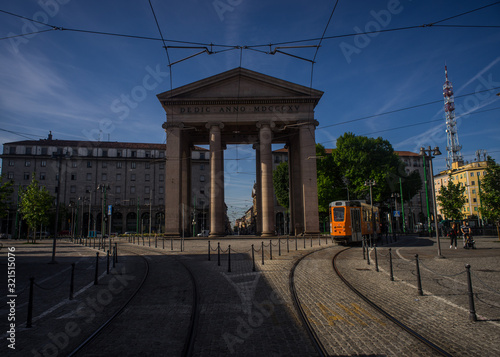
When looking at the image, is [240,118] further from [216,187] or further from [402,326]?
[402,326]

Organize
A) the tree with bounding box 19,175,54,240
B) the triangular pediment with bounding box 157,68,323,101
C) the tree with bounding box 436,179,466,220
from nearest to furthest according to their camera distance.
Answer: the tree with bounding box 19,175,54,240, the triangular pediment with bounding box 157,68,323,101, the tree with bounding box 436,179,466,220

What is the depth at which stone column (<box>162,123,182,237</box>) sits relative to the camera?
38500 mm

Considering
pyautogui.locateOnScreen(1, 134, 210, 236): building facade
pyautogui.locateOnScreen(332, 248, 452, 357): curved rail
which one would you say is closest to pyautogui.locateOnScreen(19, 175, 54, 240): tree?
pyautogui.locateOnScreen(332, 248, 452, 357): curved rail

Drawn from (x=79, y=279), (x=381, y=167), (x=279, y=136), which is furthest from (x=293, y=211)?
(x=79, y=279)

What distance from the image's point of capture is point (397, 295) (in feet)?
31.0

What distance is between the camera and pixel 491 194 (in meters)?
30.6

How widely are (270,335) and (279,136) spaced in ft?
134

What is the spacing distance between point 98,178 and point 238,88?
54.9 m

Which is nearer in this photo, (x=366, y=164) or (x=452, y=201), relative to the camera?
(x=366, y=164)

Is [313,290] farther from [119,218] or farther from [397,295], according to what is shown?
[119,218]

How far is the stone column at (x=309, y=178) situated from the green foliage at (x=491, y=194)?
1591 cm

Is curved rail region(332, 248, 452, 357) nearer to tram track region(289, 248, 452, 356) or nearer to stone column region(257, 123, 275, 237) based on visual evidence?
tram track region(289, 248, 452, 356)

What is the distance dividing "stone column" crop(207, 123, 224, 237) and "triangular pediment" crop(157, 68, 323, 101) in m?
4.11

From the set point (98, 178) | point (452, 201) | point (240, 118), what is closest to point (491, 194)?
point (452, 201)
